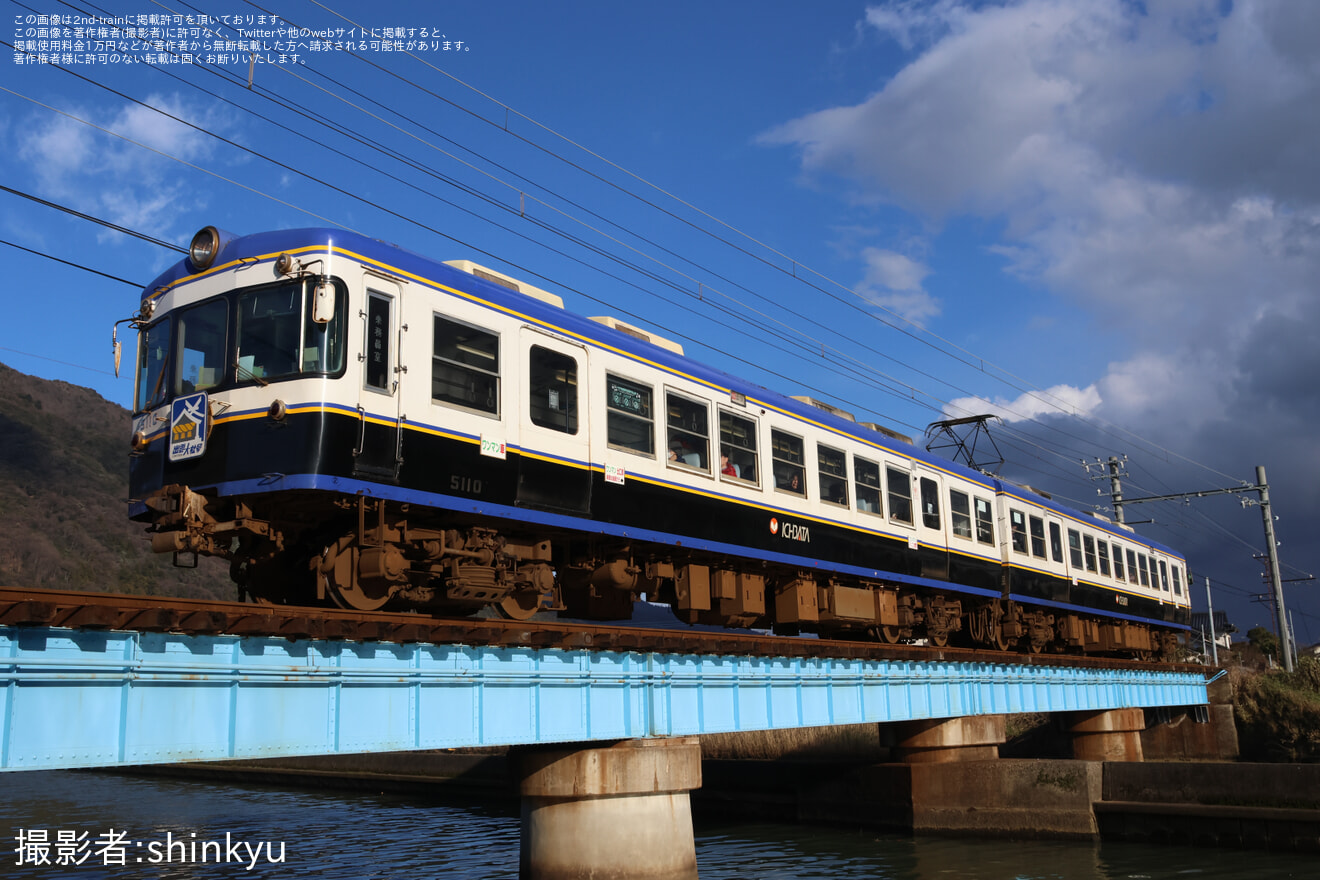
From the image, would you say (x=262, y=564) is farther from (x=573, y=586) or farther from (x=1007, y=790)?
(x=1007, y=790)

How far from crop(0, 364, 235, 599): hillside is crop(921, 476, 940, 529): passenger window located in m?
60.9

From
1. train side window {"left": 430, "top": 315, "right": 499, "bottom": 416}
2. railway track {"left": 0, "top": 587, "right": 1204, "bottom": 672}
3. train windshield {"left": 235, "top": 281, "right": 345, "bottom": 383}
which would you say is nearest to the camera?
railway track {"left": 0, "top": 587, "right": 1204, "bottom": 672}

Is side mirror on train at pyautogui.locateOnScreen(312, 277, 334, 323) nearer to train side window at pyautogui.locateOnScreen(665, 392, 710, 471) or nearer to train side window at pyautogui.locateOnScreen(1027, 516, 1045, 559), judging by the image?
train side window at pyautogui.locateOnScreen(665, 392, 710, 471)

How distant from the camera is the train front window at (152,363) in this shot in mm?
11984

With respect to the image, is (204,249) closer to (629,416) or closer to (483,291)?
(483,291)

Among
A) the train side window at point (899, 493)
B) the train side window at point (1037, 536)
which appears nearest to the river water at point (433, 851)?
the train side window at point (899, 493)

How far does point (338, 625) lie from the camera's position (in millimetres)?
10094

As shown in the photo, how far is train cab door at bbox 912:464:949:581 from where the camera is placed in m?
22.0

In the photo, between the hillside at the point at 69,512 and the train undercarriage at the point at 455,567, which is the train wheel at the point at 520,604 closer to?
the train undercarriage at the point at 455,567

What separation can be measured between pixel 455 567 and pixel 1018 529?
59.1 ft

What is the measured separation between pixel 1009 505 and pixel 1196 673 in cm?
1930

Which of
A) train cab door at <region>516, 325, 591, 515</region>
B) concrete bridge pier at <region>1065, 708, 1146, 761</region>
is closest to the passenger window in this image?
train cab door at <region>516, 325, 591, 515</region>


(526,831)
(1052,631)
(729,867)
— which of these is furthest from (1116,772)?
(526,831)

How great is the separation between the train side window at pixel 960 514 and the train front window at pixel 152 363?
53.5 ft
